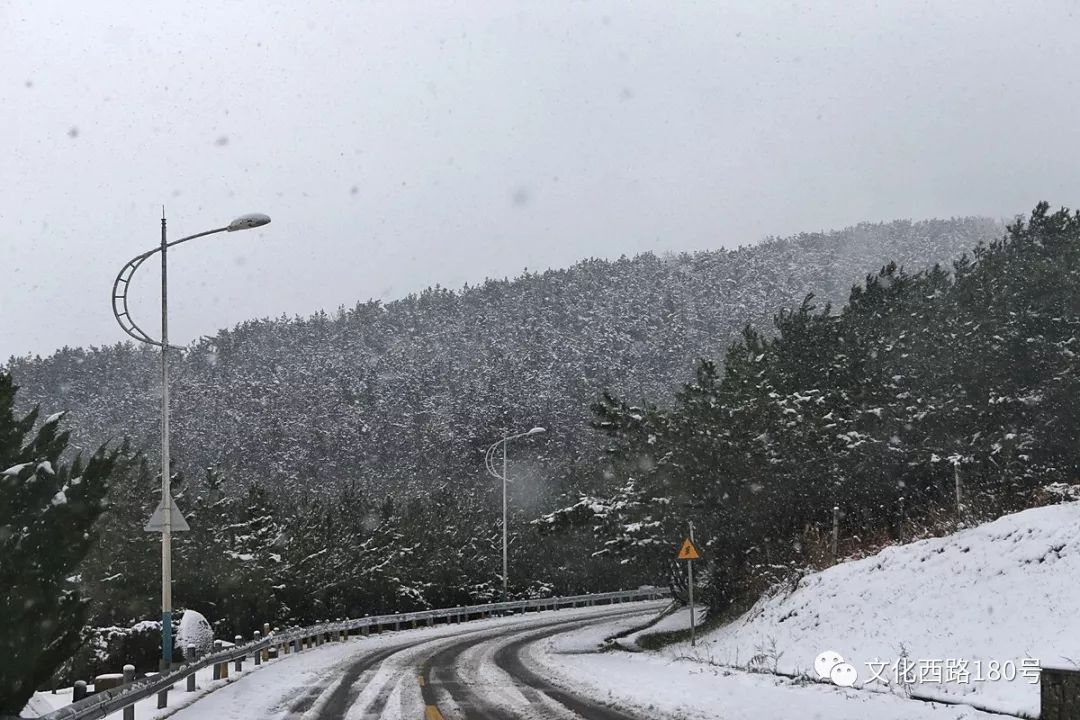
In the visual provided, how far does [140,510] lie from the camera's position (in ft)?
124

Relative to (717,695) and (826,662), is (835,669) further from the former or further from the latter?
(717,695)

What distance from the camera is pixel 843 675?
54.7 ft

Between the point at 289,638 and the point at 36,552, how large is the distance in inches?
685

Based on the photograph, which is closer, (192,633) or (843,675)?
(843,675)

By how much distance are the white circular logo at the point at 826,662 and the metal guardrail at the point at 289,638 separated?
10381mm

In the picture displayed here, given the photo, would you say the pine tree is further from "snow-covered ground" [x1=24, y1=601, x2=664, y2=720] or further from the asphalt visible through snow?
the asphalt visible through snow

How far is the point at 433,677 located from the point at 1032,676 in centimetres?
1201

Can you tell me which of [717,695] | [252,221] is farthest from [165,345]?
[717,695]

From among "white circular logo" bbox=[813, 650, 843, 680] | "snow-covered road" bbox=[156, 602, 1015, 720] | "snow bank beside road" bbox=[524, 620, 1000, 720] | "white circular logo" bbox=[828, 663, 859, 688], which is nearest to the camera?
"snow bank beside road" bbox=[524, 620, 1000, 720]

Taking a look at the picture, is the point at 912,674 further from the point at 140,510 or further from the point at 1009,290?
the point at 140,510

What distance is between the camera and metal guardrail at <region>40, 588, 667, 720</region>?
1261cm

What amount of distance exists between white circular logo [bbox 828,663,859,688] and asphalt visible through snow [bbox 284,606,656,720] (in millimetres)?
3828

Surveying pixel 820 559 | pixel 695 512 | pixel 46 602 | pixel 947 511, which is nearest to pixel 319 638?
pixel 695 512

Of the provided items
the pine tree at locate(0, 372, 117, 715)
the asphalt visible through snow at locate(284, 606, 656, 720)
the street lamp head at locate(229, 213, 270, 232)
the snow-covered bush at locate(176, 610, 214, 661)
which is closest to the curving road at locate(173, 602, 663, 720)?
the asphalt visible through snow at locate(284, 606, 656, 720)
